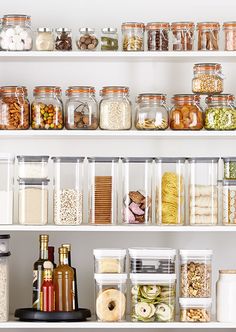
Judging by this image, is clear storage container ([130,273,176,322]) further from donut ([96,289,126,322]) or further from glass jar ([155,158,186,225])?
glass jar ([155,158,186,225])

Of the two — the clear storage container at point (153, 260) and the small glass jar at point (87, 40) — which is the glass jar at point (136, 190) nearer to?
the clear storage container at point (153, 260)

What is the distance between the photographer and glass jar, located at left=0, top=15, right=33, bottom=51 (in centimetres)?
355

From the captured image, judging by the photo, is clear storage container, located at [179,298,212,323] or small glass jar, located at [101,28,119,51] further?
small glass jar, located at [101,28,119,51]

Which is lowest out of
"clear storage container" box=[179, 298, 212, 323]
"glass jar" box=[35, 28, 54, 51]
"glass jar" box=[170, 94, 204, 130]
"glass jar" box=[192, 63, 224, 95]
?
"clear storage container" box=[179, 298, 212, 323]

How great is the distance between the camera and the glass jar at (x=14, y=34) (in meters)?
3.55

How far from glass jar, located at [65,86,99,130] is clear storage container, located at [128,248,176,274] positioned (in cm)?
48

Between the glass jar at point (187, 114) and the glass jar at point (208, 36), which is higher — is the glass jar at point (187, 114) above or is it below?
below

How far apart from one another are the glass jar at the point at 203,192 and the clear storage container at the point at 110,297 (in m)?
0.34

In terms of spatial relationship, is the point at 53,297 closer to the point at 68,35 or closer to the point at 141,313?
the point at 141,313

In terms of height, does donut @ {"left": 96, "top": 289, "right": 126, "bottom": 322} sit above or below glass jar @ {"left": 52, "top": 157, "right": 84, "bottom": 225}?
below

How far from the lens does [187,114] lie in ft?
11.6

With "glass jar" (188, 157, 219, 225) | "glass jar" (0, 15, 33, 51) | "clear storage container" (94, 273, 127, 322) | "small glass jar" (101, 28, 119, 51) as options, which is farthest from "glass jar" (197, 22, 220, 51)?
"clear storage container" (94, 273, 127, 322)

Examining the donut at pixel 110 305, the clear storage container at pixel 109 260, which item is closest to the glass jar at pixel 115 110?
the clear storage container at pixel 109 260

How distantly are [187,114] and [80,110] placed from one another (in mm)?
383
